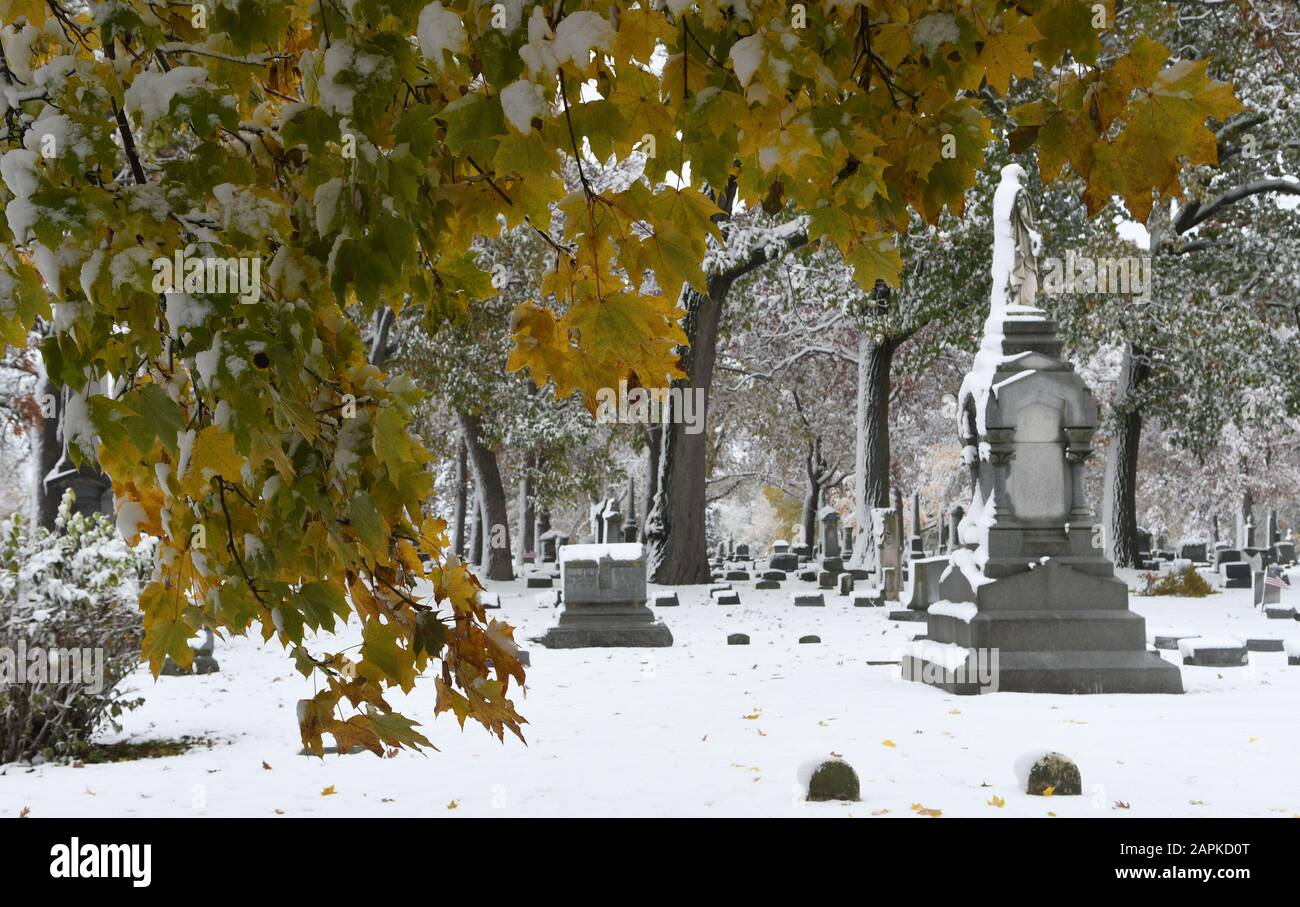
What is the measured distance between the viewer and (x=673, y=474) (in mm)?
23094

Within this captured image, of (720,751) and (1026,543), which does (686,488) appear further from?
(720,751)

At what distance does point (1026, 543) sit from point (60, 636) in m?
7.43

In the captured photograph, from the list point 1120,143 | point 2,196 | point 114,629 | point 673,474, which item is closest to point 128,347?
point 2,196

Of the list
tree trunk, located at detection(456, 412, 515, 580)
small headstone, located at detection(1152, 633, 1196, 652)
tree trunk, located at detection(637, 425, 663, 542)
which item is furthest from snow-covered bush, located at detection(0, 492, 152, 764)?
tree trunk, located at detection(456, 412, 515, 580)

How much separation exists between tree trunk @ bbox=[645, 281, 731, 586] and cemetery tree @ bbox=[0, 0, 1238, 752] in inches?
777

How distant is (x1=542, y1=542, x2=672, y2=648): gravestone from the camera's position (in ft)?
45.5

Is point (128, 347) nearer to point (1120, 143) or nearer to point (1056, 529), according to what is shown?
point (1120, 143)

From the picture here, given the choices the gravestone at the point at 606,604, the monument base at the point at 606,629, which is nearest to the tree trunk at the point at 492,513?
the gravestone at the point at 606,604

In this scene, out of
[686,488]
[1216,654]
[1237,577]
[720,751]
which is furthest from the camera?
[1237,577]

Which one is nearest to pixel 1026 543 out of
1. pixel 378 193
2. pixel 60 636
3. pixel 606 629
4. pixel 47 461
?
pixel 606 629

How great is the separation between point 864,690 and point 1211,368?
17.2 metres

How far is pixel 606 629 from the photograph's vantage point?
45.4ft

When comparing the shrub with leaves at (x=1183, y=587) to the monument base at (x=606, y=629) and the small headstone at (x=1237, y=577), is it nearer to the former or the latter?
the small headstone at (x=1237, y=577)

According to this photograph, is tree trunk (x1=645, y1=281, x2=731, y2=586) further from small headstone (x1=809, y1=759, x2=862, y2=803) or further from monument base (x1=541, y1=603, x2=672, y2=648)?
small headstone (x1=809, y1=759, x2=862, y2=803)
